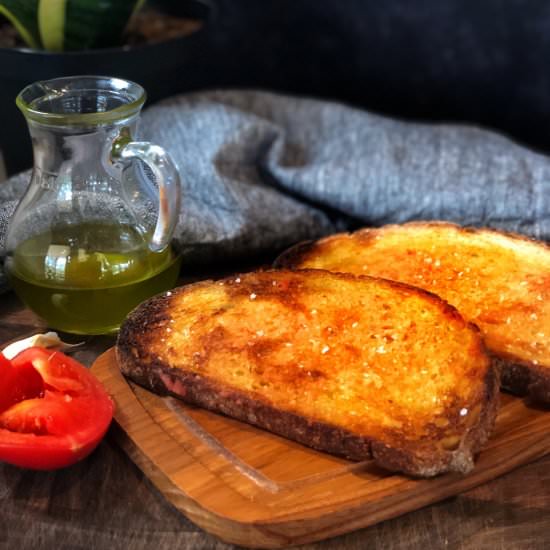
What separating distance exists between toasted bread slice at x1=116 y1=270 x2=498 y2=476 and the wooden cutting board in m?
0.03

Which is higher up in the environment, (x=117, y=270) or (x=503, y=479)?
(x=117, y=270)

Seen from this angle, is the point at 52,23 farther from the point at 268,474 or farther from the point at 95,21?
the point at 268,474

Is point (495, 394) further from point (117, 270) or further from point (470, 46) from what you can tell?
point (470, 46)

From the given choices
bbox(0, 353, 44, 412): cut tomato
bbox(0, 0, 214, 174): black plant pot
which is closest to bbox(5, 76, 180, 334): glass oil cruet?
bbox(0, 353, 44, 412): cut tomato

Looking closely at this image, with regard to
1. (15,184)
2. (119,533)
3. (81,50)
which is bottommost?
(119,533)

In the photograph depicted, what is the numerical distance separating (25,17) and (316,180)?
755 millimetres

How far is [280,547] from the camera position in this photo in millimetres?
1178

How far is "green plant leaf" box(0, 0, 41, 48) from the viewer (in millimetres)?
1972

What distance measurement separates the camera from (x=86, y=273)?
4.94 ft

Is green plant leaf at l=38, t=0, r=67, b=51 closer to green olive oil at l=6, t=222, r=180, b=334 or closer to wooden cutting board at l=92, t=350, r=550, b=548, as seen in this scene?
green olive oil at l=6, t=222, r=180, b=334

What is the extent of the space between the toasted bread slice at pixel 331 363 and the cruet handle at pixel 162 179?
11 cm

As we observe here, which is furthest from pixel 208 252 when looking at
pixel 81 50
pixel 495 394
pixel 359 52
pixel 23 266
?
pixel 359 52

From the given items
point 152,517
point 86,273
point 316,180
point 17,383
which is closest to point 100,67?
point 316,180

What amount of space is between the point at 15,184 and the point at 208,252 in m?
0.44
